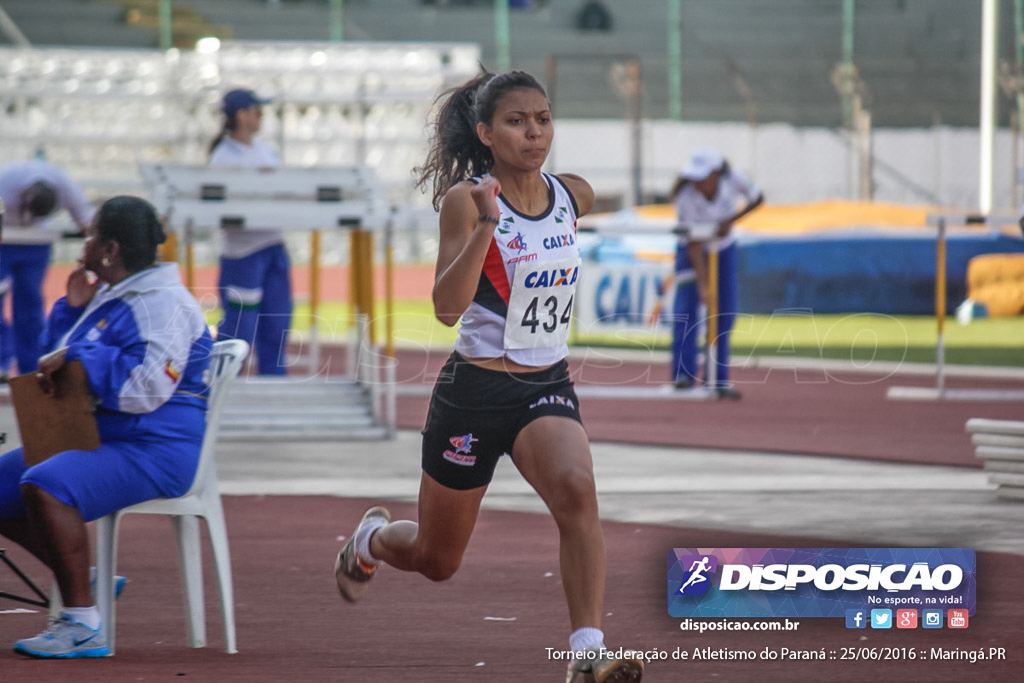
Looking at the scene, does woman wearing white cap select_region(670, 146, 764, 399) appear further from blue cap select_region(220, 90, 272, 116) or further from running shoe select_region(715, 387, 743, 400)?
blue cap select_region(220, 90, 272, 116)

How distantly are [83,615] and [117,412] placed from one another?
2.04 ft

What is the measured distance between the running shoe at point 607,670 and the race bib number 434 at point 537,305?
3.06 ft

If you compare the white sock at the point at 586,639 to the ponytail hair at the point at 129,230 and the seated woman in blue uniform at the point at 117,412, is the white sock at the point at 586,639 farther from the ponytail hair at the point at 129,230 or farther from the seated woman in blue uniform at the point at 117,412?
the ponytail hair at the point at 129,230

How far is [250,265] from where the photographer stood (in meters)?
10.7

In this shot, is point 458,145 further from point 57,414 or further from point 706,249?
point 706,249

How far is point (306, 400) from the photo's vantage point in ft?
34.8

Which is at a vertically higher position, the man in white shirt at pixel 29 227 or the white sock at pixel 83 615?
the man in white shirt at pixel 29 227

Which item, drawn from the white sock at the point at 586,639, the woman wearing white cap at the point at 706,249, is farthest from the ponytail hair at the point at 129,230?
the woman wearing white cap at the point at 706,249

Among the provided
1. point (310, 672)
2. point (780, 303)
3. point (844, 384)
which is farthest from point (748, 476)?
point (780, 303)

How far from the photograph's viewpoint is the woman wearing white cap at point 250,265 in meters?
10.7

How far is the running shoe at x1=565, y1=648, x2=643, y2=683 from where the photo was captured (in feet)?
13.2

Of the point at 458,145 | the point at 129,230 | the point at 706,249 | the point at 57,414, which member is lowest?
the point at 57,414

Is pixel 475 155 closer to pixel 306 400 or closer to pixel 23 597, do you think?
pixel 23 597

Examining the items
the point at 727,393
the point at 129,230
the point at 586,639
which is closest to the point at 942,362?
the point at 727,393
